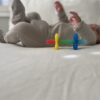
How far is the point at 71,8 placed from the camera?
1641 millimetres

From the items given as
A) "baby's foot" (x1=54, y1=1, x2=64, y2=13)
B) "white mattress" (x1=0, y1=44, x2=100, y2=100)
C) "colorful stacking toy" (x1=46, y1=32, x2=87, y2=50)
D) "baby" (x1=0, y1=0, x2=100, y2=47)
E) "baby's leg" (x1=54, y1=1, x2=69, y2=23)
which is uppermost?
"baby's foot" (x1=54, y1=1, x2=64, y2=13)

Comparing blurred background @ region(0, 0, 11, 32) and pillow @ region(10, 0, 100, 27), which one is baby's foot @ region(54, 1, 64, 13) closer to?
pillow @ region(10, 0, 100, 27)

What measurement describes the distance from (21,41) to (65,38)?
257 mm

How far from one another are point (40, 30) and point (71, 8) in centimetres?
40

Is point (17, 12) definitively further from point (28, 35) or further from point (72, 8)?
point (72, 8)

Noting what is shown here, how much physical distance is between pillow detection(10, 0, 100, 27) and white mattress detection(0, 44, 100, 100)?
0.69 meters

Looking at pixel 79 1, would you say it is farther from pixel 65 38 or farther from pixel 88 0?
pixel 65 38

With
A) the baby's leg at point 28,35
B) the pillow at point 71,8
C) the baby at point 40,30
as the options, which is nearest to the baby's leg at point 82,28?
the baby at point 40,30

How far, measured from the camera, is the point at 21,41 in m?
1.30

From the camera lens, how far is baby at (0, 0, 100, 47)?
1.25 m

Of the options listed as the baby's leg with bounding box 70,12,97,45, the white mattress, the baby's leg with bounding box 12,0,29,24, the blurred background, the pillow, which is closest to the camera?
the white mattress

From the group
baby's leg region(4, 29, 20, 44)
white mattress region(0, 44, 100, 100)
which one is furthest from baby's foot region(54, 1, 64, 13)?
white mattress region(0, 44, 100, 100)

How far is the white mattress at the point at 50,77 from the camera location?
0.55 metres

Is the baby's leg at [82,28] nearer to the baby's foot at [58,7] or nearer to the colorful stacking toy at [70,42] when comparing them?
the colorful stacking toy at [70,42]
